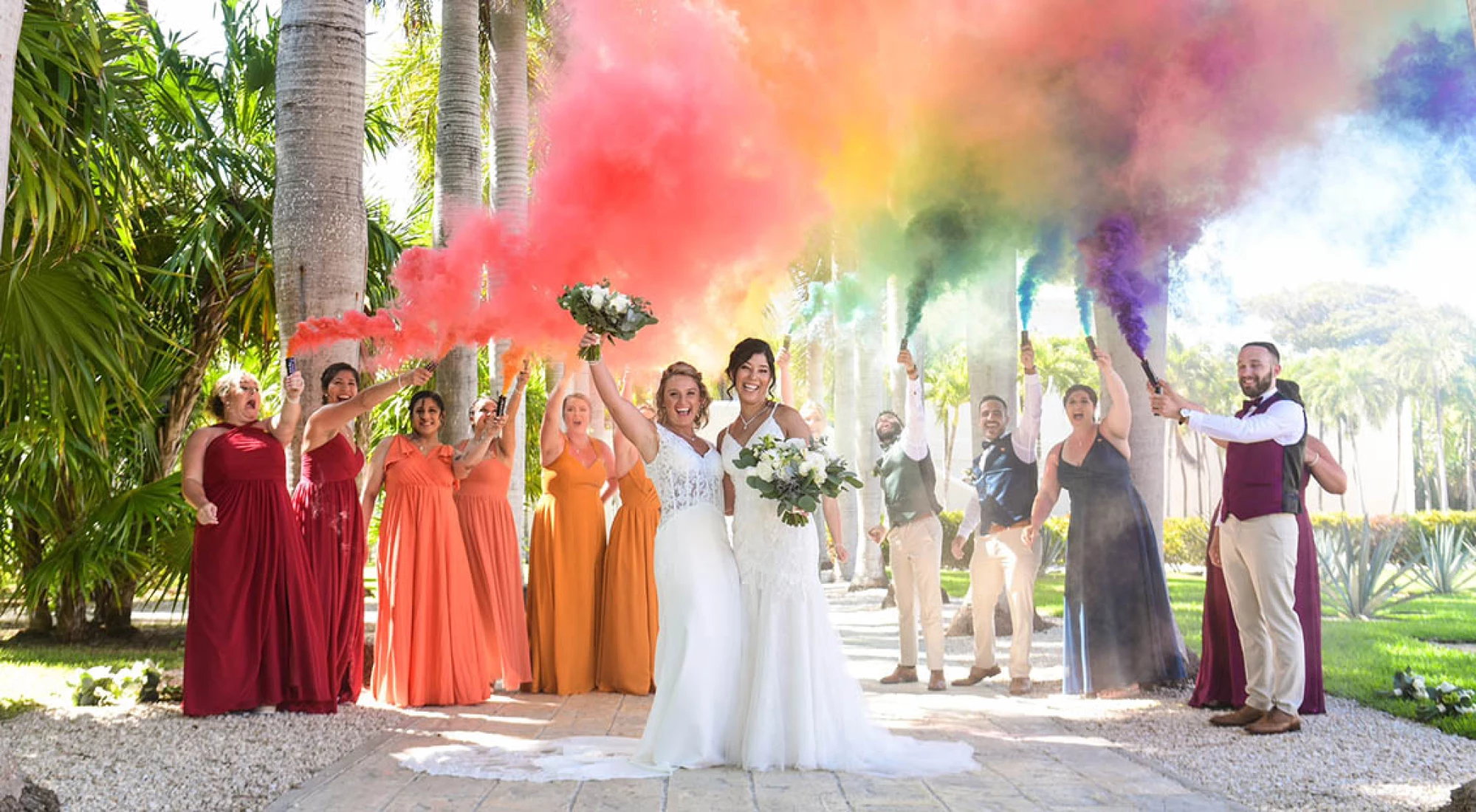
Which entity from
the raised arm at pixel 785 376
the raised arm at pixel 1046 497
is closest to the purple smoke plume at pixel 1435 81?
the raised arm at pixel 1046 497

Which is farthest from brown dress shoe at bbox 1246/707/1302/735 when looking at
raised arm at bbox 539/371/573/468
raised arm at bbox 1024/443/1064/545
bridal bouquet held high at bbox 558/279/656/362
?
raised arm at bbox 539/371/573/468

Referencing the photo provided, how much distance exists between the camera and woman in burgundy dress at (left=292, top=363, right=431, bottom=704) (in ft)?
26.4

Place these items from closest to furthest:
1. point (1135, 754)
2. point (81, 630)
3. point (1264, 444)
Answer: point (1135, 754) → point (1264, 444) → point (81, 630)

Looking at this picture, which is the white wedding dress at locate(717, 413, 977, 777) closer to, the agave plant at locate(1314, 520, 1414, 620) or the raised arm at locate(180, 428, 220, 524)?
the raised arm at locate(180, 428, 220, 524)

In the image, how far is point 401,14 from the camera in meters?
15.7

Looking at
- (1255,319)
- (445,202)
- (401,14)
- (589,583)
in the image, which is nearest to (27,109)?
(589,583)

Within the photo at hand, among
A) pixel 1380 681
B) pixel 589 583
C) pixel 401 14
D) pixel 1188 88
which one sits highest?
pixel 401 14

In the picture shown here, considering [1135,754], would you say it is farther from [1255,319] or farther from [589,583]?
[1255,319]

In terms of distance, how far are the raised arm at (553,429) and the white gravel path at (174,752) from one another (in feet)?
7.24

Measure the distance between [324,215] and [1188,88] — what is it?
5659mm

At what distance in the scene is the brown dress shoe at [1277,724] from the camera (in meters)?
7.12

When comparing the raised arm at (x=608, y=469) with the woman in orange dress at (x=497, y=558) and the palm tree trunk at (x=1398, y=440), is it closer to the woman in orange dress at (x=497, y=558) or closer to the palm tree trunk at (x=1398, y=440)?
the woman in orange dress at (x=497, y=558)

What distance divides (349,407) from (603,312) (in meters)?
2.56

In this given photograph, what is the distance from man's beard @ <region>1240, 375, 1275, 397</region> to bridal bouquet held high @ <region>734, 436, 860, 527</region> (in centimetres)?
280
